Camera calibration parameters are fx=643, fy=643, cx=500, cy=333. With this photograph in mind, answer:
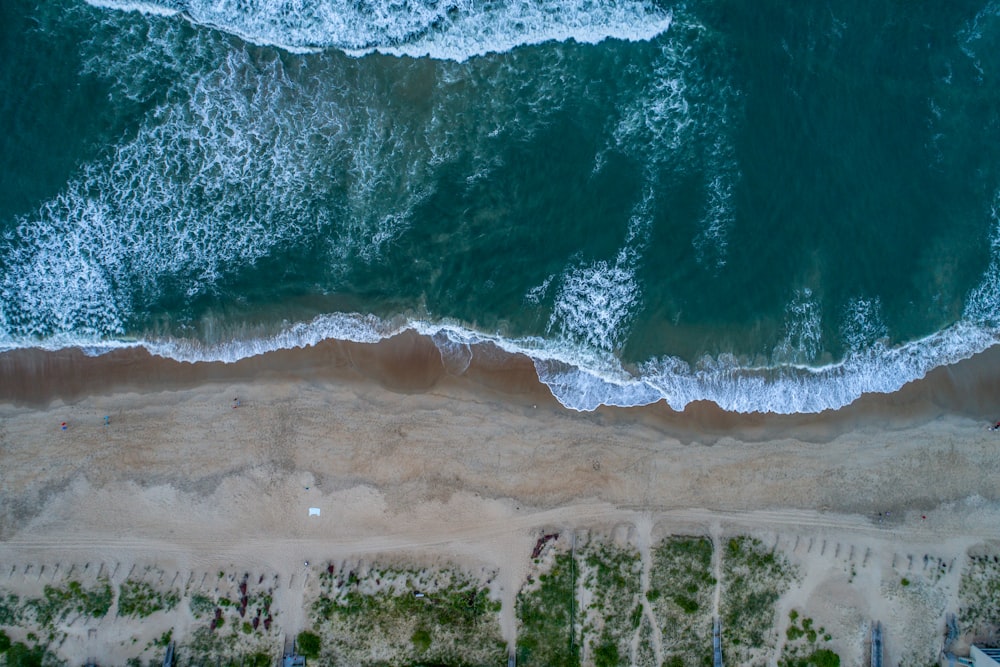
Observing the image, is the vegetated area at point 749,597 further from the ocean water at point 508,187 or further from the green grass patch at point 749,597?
the ocean water at point 508,187

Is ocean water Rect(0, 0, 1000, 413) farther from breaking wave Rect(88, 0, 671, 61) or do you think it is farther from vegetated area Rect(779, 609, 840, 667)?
vegetated area Rect(779, 609, 840, 667)

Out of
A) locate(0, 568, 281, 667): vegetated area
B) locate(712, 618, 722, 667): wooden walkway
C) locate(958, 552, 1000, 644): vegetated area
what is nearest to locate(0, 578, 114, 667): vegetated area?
locate(0, 568, 281, 667): vegetated area

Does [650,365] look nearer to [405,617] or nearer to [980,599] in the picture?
[405,617]

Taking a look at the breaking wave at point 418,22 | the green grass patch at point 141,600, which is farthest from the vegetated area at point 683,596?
the breaking wave at point 418,22

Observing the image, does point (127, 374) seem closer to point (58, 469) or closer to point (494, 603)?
point (58, 469)

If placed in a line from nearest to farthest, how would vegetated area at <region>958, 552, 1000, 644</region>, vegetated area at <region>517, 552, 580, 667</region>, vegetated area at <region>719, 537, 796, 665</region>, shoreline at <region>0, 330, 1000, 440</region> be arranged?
1. vegetated area at <region>517, 552, 580, 667</region>
2. shoreline at <region>0, 330, 1000, 440</region>
3. vegetated area at <region>719, 537, 796, 665</region>
4. vegetated area at <region>958, 552, 1000, 644</region>
